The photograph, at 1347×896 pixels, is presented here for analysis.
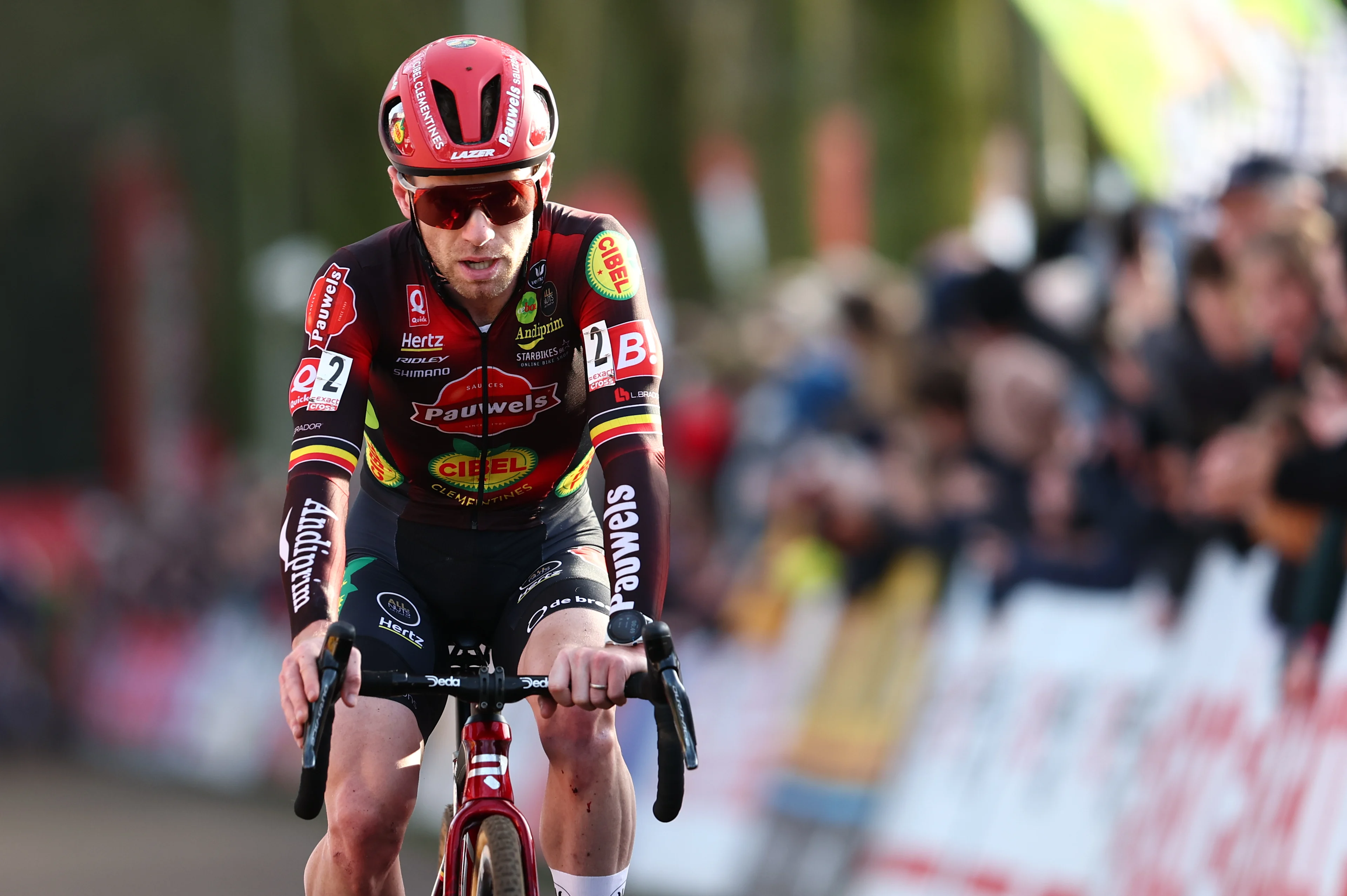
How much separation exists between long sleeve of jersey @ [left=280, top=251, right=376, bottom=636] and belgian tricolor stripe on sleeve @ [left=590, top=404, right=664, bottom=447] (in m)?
0.59

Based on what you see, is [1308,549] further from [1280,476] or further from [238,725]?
[238,725]

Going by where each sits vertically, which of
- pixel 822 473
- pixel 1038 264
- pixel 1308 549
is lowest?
pixel 1308 549

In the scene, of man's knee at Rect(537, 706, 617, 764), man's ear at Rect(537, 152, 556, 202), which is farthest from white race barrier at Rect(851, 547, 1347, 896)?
man's ear at Rect(537, 152, 556, 202)

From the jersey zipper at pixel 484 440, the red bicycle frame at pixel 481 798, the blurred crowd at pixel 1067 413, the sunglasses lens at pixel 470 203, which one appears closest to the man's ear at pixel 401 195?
the sunglasses lens at pixel 470 203

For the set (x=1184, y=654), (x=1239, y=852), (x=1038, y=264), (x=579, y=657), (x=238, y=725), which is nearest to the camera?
(x=579, y=657)

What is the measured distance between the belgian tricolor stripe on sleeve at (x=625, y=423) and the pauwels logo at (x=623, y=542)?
15 centimetres

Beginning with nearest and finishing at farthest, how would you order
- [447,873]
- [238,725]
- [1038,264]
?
[447,873]
[1038,264]
[238,725]

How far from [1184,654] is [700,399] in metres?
4.75

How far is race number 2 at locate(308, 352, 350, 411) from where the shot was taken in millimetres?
4789

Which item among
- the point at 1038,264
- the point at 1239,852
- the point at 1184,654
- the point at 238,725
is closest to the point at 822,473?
the point at 1038,264

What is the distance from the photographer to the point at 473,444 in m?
5.05

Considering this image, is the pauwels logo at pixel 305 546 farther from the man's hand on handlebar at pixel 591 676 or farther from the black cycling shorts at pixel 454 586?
the man's hand on handlebar at pixel 591 676

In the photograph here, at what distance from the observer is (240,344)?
118 ft

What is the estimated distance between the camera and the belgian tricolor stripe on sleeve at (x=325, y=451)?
4.76 meters
